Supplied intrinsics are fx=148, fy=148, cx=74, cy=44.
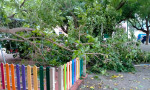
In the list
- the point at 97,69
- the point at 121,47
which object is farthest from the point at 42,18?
the point at 121,47

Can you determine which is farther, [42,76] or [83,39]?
[83,39]

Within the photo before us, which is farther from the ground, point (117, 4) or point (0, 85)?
point (117, 4)

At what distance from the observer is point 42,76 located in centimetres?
339

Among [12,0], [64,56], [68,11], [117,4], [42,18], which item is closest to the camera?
[64,56]

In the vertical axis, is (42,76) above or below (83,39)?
below

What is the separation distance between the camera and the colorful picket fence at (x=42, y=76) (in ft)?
11.1

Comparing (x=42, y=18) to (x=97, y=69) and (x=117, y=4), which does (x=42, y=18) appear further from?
(x=117, y=4)

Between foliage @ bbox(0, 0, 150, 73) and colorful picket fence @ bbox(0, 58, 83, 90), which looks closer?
colorful picket fence @ bbox(0, 58, 83, 90)

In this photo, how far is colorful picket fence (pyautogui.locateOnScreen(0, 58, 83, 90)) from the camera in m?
3.39

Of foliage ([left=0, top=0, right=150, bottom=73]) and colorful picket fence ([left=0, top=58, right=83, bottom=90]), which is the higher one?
foliage ([left=0, top=0, right=150, bottom=73])

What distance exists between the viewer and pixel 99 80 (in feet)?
17.1

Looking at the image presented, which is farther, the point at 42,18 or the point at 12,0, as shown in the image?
the point at 12,0

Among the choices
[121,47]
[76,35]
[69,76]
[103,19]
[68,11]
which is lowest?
[69,76]

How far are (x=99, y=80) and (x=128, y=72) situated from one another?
213cm
